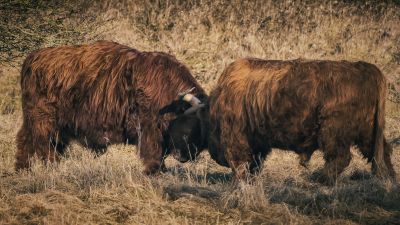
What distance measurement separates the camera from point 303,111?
7.04 metres

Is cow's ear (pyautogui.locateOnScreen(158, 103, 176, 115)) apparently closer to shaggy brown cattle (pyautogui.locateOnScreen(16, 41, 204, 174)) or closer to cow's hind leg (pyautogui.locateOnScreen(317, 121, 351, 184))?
shaggy brown cattle (pyautogui.locateOnScreen(16, 41, 204, 174))

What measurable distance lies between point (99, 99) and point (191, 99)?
1127 millimetres

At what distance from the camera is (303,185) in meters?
7.33

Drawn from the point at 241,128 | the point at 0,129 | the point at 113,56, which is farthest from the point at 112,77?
the point at 0,129

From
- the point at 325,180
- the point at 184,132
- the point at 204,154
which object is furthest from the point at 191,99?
the point at 204,154

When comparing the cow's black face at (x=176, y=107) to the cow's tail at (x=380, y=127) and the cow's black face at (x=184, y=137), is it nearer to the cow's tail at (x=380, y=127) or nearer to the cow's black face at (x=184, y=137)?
the cow's black face at (x=184, y=137)

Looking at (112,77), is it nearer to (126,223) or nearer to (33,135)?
(33,135)

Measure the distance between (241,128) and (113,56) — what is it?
198 centimetres

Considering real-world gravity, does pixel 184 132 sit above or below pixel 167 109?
below

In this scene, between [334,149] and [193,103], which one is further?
[193,103]

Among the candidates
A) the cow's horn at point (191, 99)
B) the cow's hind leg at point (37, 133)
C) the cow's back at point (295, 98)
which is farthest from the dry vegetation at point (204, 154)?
the cow's horn at point (191, 99)

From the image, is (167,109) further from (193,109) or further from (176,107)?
(193,109)

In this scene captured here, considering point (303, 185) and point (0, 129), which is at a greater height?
point (303, 185)

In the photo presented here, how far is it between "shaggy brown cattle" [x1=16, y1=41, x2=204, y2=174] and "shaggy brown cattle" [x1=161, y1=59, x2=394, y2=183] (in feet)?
2.46
